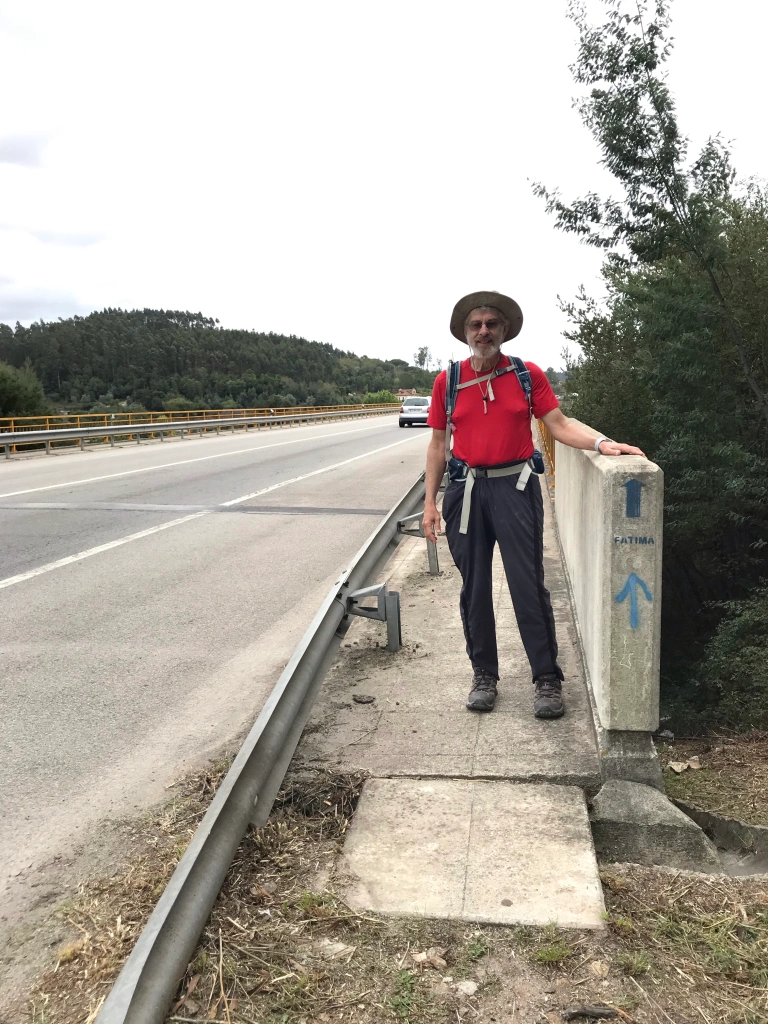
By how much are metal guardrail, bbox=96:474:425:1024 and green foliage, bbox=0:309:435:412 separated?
267 ft

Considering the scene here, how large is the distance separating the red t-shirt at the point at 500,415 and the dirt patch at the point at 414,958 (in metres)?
1.89

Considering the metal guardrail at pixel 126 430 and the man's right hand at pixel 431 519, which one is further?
the metal guardrail at pixel 126 430

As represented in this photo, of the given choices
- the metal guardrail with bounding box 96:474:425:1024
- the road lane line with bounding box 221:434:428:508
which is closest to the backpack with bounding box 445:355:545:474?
the metal guardrail with bounding box 96:474:425:1024

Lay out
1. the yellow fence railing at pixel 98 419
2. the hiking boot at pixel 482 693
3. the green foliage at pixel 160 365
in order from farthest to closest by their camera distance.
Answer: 1. the green foliage at pixel 160 365
2. the yellow fence railing at pixel 98 419
3. the hiking boot at pixel 482 693

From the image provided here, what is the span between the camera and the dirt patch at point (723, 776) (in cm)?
377

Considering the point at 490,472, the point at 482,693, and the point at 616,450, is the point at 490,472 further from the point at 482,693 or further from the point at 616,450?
the point at 482,693

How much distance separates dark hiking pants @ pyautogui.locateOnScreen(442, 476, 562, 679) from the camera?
4.20 meters

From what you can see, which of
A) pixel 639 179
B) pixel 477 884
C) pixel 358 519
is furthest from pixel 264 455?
pixel 477 884

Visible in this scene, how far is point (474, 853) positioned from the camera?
306 cm

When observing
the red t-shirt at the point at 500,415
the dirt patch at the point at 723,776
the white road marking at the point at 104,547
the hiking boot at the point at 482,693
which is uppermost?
the red t-shirt at the point at 500,415

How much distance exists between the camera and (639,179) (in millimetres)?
9422

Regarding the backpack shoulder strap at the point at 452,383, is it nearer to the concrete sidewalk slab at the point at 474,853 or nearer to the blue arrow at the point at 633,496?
the blue arrow at the point at 633,496

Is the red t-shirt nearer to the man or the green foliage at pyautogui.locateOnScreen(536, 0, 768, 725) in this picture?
the man

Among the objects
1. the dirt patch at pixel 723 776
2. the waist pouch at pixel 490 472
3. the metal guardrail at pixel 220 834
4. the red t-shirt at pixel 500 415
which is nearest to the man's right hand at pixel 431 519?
the waist pouch at pixel 490 472
